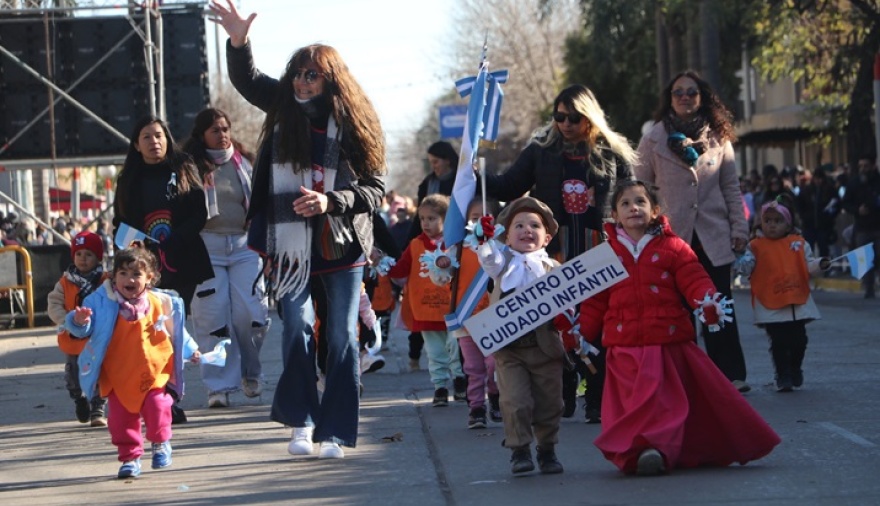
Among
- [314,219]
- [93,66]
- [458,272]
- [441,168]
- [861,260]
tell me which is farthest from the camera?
[93,66]

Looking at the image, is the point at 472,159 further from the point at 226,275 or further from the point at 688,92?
the point at 226,275

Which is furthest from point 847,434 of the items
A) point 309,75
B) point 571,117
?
point 309,75

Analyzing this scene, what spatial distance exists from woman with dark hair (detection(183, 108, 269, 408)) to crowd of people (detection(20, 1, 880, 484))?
0.08 ft

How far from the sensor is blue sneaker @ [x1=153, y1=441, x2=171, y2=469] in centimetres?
771

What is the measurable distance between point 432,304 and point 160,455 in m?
3.43

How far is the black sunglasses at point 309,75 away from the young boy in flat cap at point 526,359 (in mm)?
1131

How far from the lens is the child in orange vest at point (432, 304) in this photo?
1047 centimetres

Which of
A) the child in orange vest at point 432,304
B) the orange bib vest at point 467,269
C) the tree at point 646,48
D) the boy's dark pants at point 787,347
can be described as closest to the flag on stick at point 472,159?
the orange bib vest at point 467,269

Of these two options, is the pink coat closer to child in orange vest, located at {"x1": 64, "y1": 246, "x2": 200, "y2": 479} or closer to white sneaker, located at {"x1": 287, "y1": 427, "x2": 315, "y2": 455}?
white sneaker, located at {"x1": 287, "y1": 427, "x2": 315, "y2": 455}

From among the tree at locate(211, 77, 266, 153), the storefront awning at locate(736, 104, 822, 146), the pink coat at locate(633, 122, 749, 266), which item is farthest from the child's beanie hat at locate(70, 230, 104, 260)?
the tree at locate(211, 77, 266, 153)

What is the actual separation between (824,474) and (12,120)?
1657 cm

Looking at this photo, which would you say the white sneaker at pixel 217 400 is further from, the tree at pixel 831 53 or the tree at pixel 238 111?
the tree at pixel 238 111

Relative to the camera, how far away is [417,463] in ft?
25.5

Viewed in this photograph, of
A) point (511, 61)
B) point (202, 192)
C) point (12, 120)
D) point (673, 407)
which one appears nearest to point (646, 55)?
point (511, 61)
